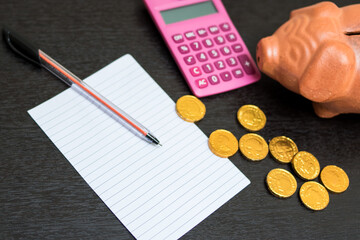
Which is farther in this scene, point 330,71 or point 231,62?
point 231,62

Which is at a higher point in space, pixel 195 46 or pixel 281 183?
pixel 195 46

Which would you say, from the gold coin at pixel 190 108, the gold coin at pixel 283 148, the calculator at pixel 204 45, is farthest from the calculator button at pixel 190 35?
the gold coin at pixel 283 148

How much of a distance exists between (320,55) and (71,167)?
34 cm

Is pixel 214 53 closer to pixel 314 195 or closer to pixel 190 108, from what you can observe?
pixel 190 108

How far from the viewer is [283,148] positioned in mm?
512

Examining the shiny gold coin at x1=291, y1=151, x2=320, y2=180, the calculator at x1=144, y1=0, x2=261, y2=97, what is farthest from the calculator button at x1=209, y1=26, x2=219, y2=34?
the shiny gold coin at x1=291, y1=151, x2=320, y2=180

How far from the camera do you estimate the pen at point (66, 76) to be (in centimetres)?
50

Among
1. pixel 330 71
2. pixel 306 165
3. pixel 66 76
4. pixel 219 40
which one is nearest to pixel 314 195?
pixel 306 165

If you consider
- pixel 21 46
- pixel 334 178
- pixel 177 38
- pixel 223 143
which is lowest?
pixel 334 178

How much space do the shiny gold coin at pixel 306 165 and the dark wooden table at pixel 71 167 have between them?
2 cm

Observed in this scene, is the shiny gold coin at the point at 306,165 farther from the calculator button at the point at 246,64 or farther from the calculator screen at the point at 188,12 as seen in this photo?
the calculator screen at the point at 188,12

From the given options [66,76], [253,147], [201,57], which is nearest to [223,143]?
[253,147]

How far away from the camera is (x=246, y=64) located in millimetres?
573

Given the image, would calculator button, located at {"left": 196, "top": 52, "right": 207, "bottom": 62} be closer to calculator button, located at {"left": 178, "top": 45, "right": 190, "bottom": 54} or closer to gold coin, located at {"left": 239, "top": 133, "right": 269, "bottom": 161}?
calculator button, located at {"left": 178, "top": 45, "right": 190, "bottom": 54}
